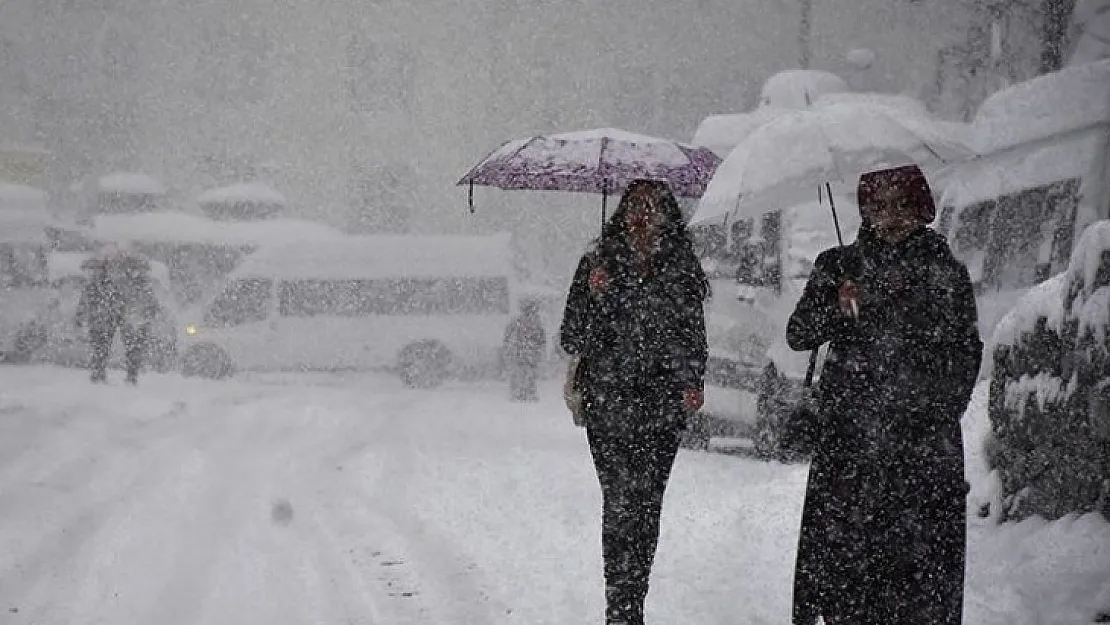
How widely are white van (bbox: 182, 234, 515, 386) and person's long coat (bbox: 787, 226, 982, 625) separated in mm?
12403

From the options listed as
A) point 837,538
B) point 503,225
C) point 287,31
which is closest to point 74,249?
point 503,225

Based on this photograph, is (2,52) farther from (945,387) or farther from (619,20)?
(945,387)

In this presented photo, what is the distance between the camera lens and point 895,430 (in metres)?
3.85

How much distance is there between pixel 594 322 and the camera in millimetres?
4699

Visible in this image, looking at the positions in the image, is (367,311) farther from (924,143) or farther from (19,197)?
(924,143)

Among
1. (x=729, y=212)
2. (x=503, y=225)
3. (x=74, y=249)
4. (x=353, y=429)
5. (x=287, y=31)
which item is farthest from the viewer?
(x=287, y=31)

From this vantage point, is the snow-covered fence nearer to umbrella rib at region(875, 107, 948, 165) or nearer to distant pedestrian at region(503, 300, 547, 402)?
umbrella rib at region(875, 107, 948, 165)

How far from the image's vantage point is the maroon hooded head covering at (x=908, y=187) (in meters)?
3.80

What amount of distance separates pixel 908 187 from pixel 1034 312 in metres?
2.55

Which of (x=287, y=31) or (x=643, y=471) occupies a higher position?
(x=287, y=31)

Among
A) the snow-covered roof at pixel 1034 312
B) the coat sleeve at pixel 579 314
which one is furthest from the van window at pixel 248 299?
the coat sleeve at pixel 579 314

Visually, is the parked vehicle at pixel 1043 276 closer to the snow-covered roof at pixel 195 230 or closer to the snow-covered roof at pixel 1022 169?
the snow-covered roof at pixel 1022 169

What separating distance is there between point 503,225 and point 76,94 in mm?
15375

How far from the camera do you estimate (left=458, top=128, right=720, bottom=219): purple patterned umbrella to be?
5.93 m
